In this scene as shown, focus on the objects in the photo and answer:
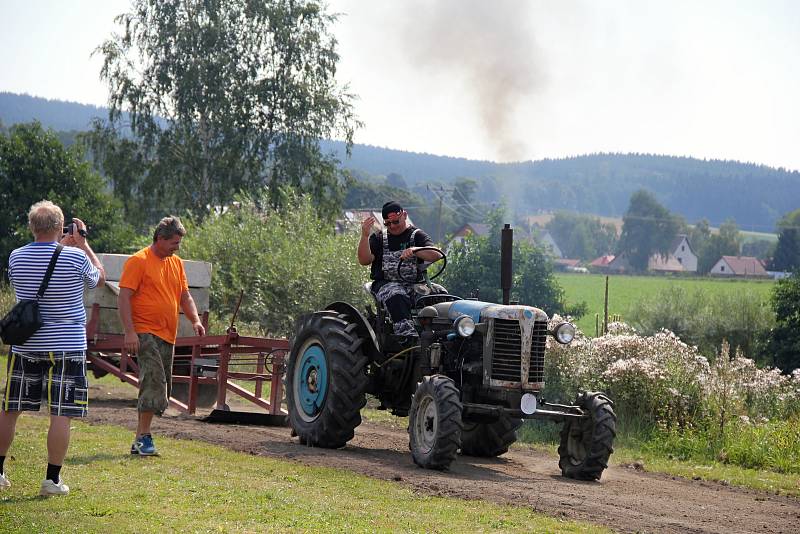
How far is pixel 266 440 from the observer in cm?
1099

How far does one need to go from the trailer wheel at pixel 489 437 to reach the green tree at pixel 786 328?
1622cm

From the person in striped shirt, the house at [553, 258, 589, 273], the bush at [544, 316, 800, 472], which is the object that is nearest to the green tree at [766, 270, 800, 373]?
the bush at [544, 316, 800, 472]

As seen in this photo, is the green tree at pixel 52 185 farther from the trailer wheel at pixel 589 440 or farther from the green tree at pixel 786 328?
the trailer wheel at pixel 589 440

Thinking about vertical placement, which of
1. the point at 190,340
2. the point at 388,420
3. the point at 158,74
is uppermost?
the point at 158,74

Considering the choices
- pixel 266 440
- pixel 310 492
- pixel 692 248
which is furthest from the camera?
pixel 692 248

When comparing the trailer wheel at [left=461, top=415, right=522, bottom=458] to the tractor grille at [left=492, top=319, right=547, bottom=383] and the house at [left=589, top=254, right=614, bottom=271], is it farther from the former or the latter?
the house at [left=589, top=254, right=614, bottom=271]

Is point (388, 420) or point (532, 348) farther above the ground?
point (532, 348)

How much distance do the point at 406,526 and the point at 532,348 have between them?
3265 millimetres

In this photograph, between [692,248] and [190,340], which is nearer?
[190,340]

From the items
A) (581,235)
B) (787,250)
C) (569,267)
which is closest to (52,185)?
(787,250)

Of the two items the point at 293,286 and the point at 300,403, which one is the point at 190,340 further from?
the point at 293,286

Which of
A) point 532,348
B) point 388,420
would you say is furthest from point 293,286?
point 532,348

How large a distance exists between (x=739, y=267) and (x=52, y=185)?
7560cm

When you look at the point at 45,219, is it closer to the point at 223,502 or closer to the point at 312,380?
the point at 223,502
